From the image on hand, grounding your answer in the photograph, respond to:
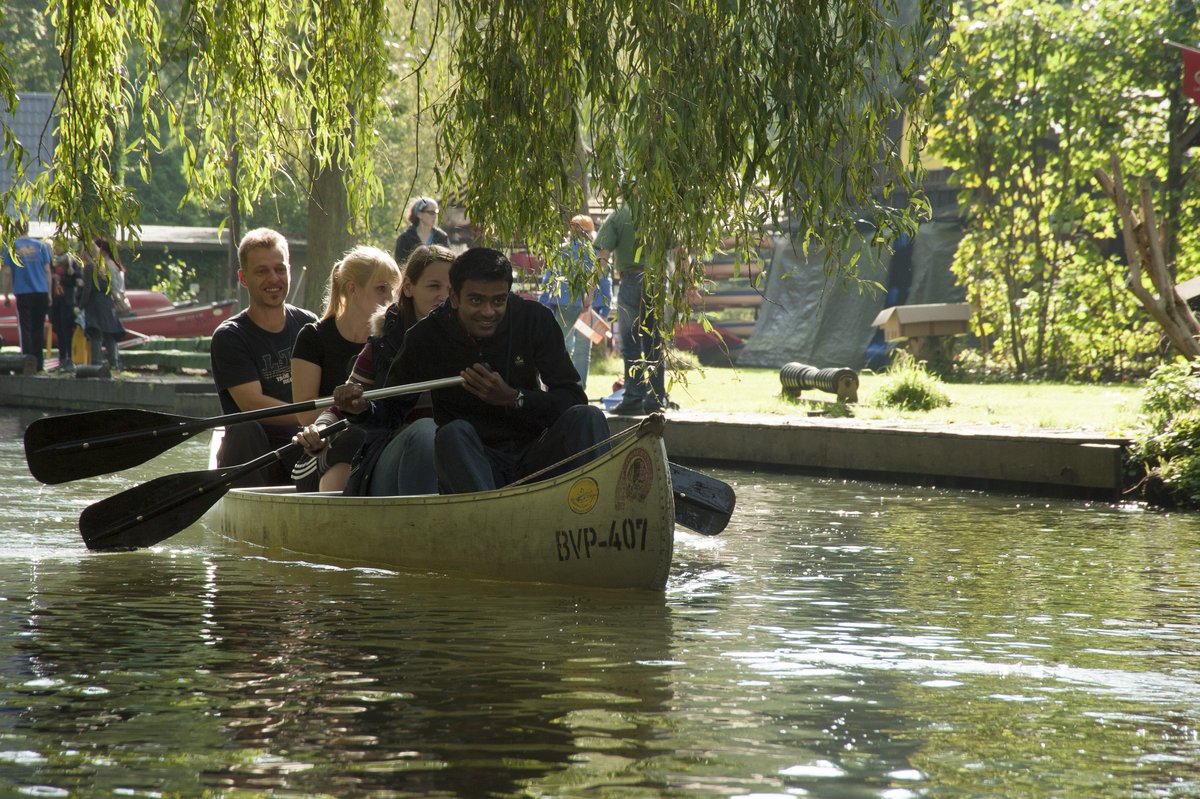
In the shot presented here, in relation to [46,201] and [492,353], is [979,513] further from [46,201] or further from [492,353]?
[46,201]

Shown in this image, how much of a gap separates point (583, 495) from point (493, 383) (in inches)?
25.2

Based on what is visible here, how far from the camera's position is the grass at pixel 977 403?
11.8 meters

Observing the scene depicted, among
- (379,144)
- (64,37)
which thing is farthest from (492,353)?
(64,37)

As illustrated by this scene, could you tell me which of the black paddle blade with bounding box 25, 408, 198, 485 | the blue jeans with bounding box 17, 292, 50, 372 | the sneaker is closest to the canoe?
the black paddle blade with bounding box 25, 408, 198, 485

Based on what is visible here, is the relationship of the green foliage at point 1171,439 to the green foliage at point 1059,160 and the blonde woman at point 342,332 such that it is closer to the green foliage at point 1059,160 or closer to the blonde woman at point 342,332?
the blonde woman at point 342,332

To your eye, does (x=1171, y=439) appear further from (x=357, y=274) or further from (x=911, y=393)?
(x=357, y=274)

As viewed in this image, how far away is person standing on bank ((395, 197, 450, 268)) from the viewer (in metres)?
12.4

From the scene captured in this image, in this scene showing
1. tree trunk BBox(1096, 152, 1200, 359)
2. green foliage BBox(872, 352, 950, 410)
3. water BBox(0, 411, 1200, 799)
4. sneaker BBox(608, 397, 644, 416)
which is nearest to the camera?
water BBox(0, 411, 1200, 799)

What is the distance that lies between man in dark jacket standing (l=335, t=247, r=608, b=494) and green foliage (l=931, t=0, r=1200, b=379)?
11541mm

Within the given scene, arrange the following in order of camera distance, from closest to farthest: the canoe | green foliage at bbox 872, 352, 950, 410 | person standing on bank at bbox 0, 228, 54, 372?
the canoe, green foliage at bbox 872, 352, 950, 410, person standing on bank at bbox 0, 228, 54, 372

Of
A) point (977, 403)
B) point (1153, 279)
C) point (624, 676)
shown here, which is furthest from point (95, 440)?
point (977, 403)

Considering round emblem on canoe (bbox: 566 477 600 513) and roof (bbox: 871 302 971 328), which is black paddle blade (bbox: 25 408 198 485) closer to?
round emblem on canoe (bbox: 566 477 600 513)

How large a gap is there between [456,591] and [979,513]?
157 inches

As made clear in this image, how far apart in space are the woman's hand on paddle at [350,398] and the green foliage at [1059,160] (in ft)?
38.5
